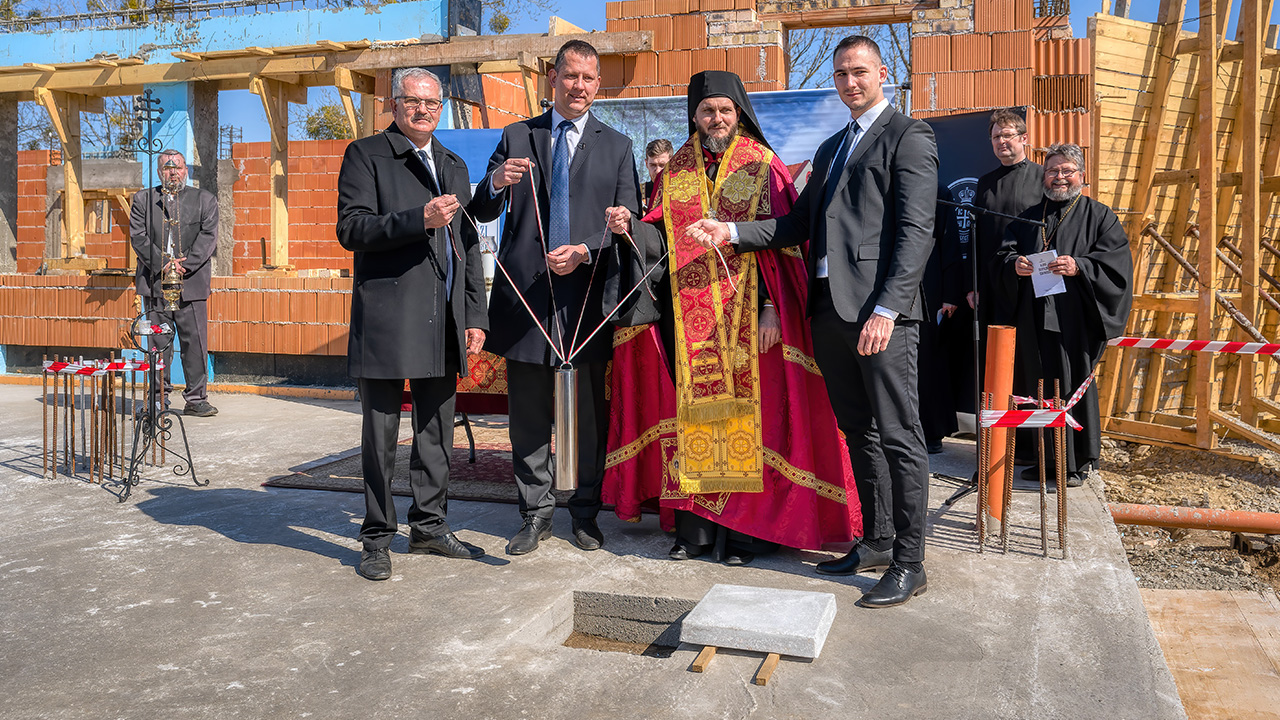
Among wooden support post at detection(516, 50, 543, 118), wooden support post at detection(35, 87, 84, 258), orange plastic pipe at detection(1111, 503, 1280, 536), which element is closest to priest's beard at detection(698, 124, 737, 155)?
orange plastic pipe at detection(1111, 503, 1280, 536)

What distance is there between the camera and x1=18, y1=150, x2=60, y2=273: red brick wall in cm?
1374

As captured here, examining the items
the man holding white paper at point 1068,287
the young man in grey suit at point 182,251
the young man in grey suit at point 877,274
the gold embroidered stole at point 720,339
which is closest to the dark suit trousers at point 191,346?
the young man in grey suit at point 182,251

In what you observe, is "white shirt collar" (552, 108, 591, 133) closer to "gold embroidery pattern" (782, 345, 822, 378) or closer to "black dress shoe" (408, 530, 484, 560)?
"gold embroidery pattern" (782, 345, 822, 378)

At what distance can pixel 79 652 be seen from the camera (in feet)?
9.05

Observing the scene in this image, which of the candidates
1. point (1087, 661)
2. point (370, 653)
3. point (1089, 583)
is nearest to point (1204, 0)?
point (1089, 583)

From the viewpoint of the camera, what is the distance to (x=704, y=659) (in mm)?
2682

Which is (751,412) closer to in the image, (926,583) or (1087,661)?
(926,583)

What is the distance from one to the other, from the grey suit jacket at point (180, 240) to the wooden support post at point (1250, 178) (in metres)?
7.68

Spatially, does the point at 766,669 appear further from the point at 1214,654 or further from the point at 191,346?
the point at 191,346

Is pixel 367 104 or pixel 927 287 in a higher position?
pixel 367 104

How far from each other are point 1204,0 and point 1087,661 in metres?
6.70

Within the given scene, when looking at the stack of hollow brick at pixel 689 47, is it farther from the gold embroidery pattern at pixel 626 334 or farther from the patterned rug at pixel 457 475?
the gold embroidery pattern at pixel 626 334

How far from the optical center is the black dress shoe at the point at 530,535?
3.72 metres

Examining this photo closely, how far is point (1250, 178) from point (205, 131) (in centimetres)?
1263
